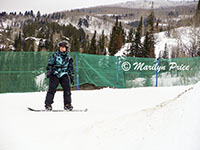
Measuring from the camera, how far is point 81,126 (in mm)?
3971

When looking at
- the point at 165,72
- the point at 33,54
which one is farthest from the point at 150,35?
the point at 33,54

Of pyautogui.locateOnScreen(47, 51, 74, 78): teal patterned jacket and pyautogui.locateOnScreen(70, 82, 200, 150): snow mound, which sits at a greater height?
pyautogui.locateOnScreen(47, 51, 74, 78): teal patterned jacket

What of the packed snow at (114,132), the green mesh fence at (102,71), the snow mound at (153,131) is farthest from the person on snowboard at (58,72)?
the green mesh fence at (102,71)

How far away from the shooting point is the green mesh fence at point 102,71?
9.42 m

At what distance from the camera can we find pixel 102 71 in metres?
11.0

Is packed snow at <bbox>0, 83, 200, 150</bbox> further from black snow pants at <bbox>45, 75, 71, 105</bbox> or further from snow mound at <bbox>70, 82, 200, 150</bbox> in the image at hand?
black snow pants at <bbox>45, 75, 71, 105</bbox>

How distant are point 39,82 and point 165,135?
785 cm

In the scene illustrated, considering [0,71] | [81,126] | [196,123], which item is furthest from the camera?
[0,71]

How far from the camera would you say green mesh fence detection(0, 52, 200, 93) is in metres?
9.42

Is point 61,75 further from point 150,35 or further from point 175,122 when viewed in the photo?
point 150,35

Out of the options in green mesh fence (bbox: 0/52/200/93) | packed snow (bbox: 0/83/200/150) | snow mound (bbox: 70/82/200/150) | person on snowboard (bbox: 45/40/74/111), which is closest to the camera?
snow mound (bbox: 70/82/200/150)

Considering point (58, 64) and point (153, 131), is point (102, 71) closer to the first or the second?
point (58, 64)

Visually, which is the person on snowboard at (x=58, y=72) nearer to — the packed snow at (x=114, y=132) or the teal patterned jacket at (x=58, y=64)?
the teal patterned jacket at (x=58, y=64)

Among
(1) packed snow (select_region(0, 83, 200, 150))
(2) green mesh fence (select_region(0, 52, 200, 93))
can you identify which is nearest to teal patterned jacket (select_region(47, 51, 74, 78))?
(1) packed snow (select_region(0, 83, 200, 150))
